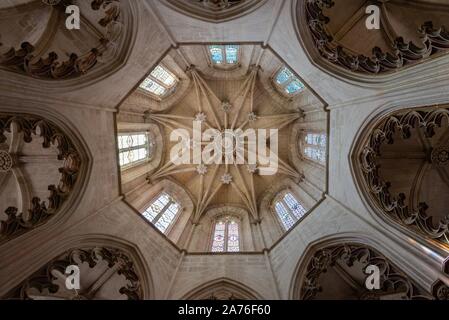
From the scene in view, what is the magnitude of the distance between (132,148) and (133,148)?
0.39 feet

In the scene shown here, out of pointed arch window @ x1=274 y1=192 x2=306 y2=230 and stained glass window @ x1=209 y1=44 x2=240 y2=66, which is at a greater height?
stained glass window @ x1=209 y1=44 x2=240 y2=66

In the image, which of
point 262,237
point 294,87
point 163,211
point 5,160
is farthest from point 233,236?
point 5,160

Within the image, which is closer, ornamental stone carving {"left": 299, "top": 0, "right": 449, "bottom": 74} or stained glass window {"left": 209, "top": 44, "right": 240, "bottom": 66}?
ornamental stone carving {"left": 299, "top": 0, "right": 449, "bottom": 74}

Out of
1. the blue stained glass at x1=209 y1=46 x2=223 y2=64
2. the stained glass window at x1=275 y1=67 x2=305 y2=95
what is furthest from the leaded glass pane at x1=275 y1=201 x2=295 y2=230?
the blue stained glass at x1=209 y1=46 x2=223 y2=64

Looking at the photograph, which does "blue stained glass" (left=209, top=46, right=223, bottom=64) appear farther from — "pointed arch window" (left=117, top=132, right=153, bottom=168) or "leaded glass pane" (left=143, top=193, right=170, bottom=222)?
"leaded glass pane" (left=143, top=193, right=170, bottom=222)

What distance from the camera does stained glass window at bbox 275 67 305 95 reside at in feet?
45.9

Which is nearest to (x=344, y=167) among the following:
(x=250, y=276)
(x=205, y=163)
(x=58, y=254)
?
(x=250, y=276)

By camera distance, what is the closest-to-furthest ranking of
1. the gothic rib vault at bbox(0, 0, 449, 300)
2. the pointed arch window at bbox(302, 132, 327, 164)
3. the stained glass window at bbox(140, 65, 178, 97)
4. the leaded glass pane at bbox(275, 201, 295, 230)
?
1. the gothic rib vault at bbox(0, 0, 449, 300)
2. the leaded glass pane at bbox(275, 201, 295, 230)
3. the pointed arch window at bbox(302, 132, 327, 164)
4. the stained glass window at bbox(140, 65, 178, 97)

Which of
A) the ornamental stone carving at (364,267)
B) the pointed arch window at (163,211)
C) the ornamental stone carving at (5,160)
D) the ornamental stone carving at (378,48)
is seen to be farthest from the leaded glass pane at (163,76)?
the ornamental stone carving at (364,267)

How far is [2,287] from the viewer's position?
6.27m

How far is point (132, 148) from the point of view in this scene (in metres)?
13.4

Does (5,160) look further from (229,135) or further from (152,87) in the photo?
(229,135)
